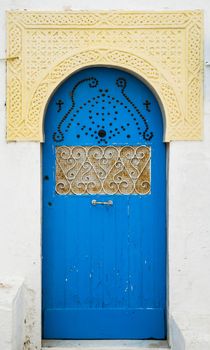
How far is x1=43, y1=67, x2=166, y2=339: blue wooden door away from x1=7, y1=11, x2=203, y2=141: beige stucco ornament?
17 centimetres

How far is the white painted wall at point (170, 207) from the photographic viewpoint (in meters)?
3.90

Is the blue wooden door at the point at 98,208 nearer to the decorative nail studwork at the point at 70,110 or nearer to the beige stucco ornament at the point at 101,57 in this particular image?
the decorative nail studwork at the point at 70,110

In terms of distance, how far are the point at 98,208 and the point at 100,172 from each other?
265 mm

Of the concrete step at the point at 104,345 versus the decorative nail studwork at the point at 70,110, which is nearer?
the concrete step at the point at 104,345

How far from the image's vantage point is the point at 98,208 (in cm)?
404

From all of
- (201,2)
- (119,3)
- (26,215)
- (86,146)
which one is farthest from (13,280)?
(201,2)

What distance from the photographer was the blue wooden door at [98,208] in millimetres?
4047

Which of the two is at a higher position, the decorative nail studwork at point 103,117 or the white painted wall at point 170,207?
the decorative nail studwork at point 103,117

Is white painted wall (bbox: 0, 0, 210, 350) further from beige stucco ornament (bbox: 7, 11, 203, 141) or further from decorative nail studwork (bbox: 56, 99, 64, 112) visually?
decorative nail studwork (bbox: 56, 99, 64, 112)

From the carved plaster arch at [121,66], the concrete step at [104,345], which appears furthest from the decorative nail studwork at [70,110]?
the concrete step at [104,345]

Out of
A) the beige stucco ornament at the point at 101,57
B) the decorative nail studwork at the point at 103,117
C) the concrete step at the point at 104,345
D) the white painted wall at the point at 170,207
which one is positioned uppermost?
the beige stucco ornament at the point at 101,57

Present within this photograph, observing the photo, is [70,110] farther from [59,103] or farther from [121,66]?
[121,66]

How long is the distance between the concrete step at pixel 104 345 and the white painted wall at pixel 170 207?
16 cm

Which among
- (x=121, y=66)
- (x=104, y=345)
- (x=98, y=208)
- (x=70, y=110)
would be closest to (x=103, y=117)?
(x=70, y=110)
